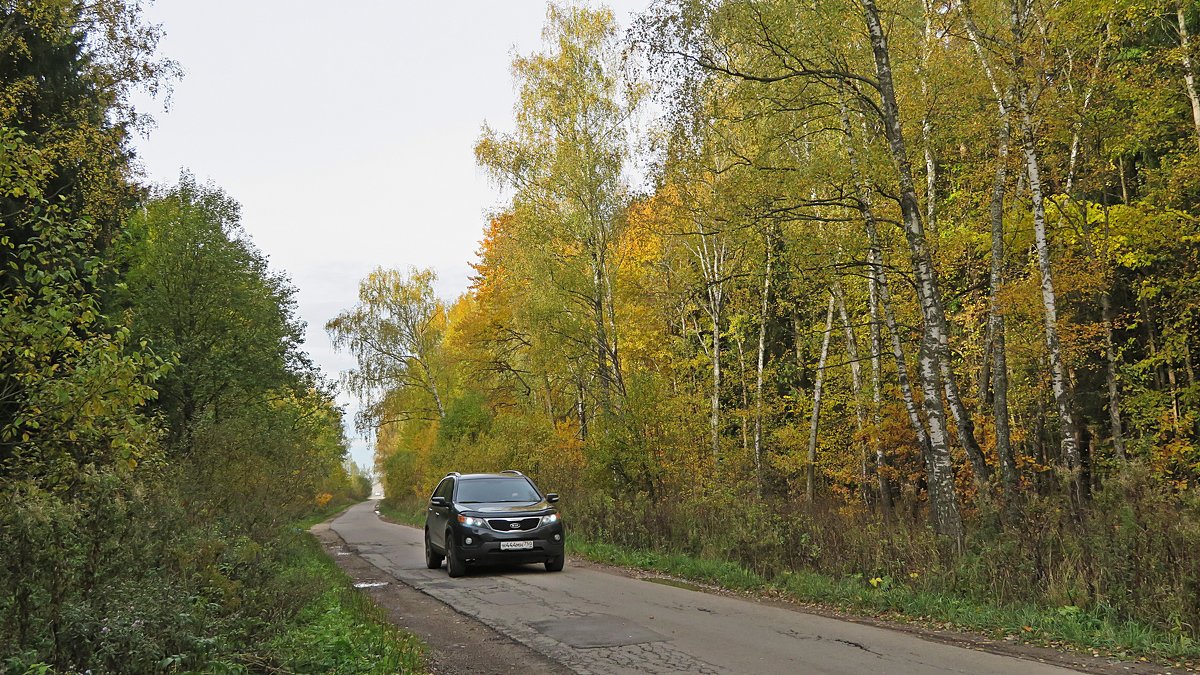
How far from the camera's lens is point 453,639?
8383 millimetres

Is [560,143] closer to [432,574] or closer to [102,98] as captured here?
[102,98]

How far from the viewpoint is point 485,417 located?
Result: 34.7 meters

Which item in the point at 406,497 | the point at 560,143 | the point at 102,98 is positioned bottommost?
the point at 406,497

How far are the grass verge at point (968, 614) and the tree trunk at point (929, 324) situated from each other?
1572 millimetres

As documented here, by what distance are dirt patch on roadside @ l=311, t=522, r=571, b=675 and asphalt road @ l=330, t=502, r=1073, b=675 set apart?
0.61ft

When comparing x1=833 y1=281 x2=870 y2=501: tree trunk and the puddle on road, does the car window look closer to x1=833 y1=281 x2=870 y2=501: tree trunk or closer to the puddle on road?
the puddle on road

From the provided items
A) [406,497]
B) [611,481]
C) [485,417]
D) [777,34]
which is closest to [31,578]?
[777,34]

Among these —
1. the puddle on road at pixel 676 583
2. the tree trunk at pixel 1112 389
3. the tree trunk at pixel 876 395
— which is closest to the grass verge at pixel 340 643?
the puddle on road at pixel 676 583

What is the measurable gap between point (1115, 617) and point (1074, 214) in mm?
11734

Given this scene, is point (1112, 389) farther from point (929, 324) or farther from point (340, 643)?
point (340, 643)

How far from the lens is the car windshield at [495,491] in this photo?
14.5 metres

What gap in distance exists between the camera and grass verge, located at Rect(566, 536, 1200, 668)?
6828 mm

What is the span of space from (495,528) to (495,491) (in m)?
1.26

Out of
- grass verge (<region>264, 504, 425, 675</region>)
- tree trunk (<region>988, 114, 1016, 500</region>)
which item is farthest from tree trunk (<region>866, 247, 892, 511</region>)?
grass verge (<region>264, 504, 425, 675</region>)
